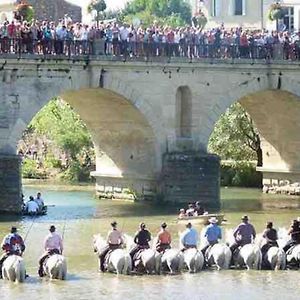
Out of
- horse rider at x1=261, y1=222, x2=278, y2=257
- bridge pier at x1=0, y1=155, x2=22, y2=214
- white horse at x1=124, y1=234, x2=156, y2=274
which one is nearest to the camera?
white horse at x1=124, y1=234, x2=156, y2=274

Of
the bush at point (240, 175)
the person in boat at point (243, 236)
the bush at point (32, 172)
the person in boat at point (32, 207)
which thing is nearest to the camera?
the person in boat at point (243, 236)

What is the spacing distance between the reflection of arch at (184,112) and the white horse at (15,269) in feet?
78.1

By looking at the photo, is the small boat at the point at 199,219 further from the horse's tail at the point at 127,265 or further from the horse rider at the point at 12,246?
the horse rider at the point at 12,246

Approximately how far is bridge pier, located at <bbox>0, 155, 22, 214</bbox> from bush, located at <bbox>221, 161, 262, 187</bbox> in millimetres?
21428

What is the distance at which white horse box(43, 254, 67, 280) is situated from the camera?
41094 mm

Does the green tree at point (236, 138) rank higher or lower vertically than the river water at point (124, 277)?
higher

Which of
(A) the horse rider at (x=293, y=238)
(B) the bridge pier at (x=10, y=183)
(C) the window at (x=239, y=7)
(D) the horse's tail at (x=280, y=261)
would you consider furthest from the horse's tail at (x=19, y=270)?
(C) the window at (x=239, y=7)

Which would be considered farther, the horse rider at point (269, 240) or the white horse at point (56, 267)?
the horse rider at point (269, 240)

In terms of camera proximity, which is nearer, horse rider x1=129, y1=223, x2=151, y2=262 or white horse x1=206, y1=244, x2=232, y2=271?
horse rider x1=129, y1=223, x2=151, y2=262

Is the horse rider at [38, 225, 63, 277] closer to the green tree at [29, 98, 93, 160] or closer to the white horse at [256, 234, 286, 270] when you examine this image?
the white horse at [256, 234, 286, 270]

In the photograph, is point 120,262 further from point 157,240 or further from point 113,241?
point 157,240

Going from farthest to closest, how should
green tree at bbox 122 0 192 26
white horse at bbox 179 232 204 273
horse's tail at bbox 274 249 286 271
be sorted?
green tree at bbox 122 0 192 26, horse's tail at bbox 274 249 286 271, white horse at bbox 179 232 204 273

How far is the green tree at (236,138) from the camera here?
249 ft

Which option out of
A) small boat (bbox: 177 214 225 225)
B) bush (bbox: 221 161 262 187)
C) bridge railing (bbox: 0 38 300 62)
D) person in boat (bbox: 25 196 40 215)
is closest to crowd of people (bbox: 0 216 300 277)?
small boat (bbox: 177 214 225 225)
